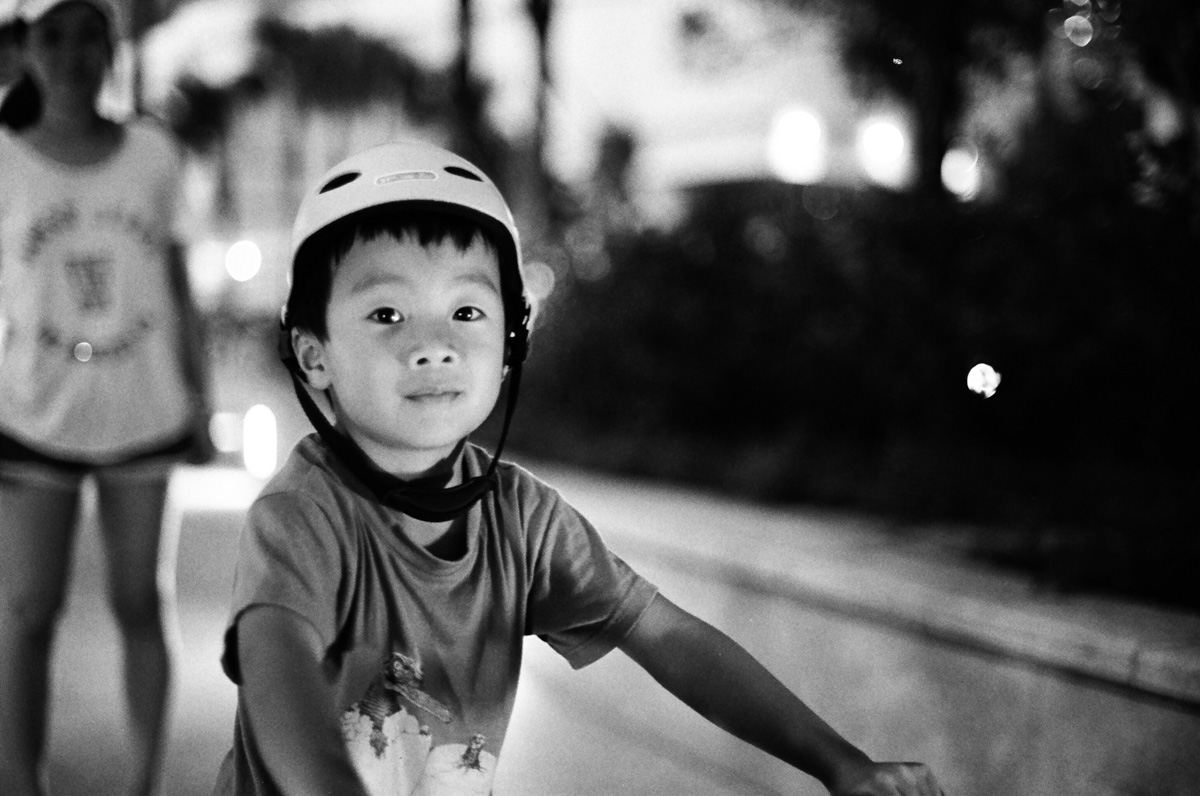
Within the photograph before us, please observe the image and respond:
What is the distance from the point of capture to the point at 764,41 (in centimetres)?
1346

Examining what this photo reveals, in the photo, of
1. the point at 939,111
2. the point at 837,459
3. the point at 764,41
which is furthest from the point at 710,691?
the point at 764,41

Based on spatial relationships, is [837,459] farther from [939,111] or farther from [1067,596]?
[1067,596]

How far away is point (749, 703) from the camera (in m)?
1.84

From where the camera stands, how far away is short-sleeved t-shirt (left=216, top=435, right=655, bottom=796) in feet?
5.68

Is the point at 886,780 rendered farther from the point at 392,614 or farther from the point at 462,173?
the point at 462,173

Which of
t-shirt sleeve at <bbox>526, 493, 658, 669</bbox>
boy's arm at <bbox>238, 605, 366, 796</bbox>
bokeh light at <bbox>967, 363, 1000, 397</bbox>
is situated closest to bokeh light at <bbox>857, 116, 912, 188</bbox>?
bokeh light at <bbox>967, 363, 1000, 397</bbox>

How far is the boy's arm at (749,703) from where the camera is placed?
5.74 feet

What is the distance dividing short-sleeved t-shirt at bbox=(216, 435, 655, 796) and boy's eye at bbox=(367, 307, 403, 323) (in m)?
0.20

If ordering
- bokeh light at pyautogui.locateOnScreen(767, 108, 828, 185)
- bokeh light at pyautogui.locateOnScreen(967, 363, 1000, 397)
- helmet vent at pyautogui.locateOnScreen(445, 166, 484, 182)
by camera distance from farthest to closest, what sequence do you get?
bokeh light at pyautogui.locateOnScreen(767, 108, 828, 185)
bokeh light at pyautogui.locateOnScreen(967, 363, 1000, 397)
helmet vent at pyautogui.locateOnScreen(445, 166, 484, 182)

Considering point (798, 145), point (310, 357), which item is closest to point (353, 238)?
point (310, 357)

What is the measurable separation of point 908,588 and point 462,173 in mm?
6014

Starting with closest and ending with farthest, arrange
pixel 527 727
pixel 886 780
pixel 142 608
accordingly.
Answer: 1. pixel 886 780
2. pixel 142 608
3. pixel 527 727

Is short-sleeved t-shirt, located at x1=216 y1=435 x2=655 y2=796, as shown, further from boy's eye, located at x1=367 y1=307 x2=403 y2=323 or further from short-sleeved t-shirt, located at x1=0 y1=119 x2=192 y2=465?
short-sleeved t-shirt, located at x1=0 y1=119 x2=192 y2=465

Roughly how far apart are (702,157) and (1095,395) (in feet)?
99.7
